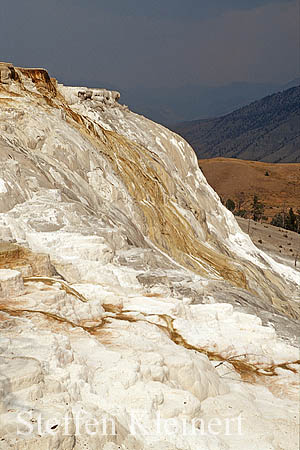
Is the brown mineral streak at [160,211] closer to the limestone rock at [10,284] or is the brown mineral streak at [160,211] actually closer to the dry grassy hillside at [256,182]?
the limestone rock at [10,284]

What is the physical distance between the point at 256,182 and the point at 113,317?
362ft

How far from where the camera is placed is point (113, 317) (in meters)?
8.98

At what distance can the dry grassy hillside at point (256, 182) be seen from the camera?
327 ft

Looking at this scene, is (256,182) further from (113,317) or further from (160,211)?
(113,317)

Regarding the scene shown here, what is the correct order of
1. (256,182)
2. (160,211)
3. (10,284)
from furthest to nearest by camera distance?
(256,182), (160,211), (10,284)

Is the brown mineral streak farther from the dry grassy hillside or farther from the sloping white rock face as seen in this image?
the dry grassy hillside

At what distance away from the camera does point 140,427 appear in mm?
5492

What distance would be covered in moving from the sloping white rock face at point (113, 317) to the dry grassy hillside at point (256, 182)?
72803mm

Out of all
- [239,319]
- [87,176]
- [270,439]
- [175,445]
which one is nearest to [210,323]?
[239,319]

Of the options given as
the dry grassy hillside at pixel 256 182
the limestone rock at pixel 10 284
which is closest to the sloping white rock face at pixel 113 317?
the limestone rock at pixel 10 284

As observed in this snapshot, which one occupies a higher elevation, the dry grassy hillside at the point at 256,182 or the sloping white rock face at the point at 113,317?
the sloping white rock face at the point at 113,317

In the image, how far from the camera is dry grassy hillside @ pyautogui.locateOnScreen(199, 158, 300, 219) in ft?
327

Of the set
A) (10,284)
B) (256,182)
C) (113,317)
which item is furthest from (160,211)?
(256,182)

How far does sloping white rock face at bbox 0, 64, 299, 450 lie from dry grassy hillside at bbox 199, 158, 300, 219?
2866 inches
